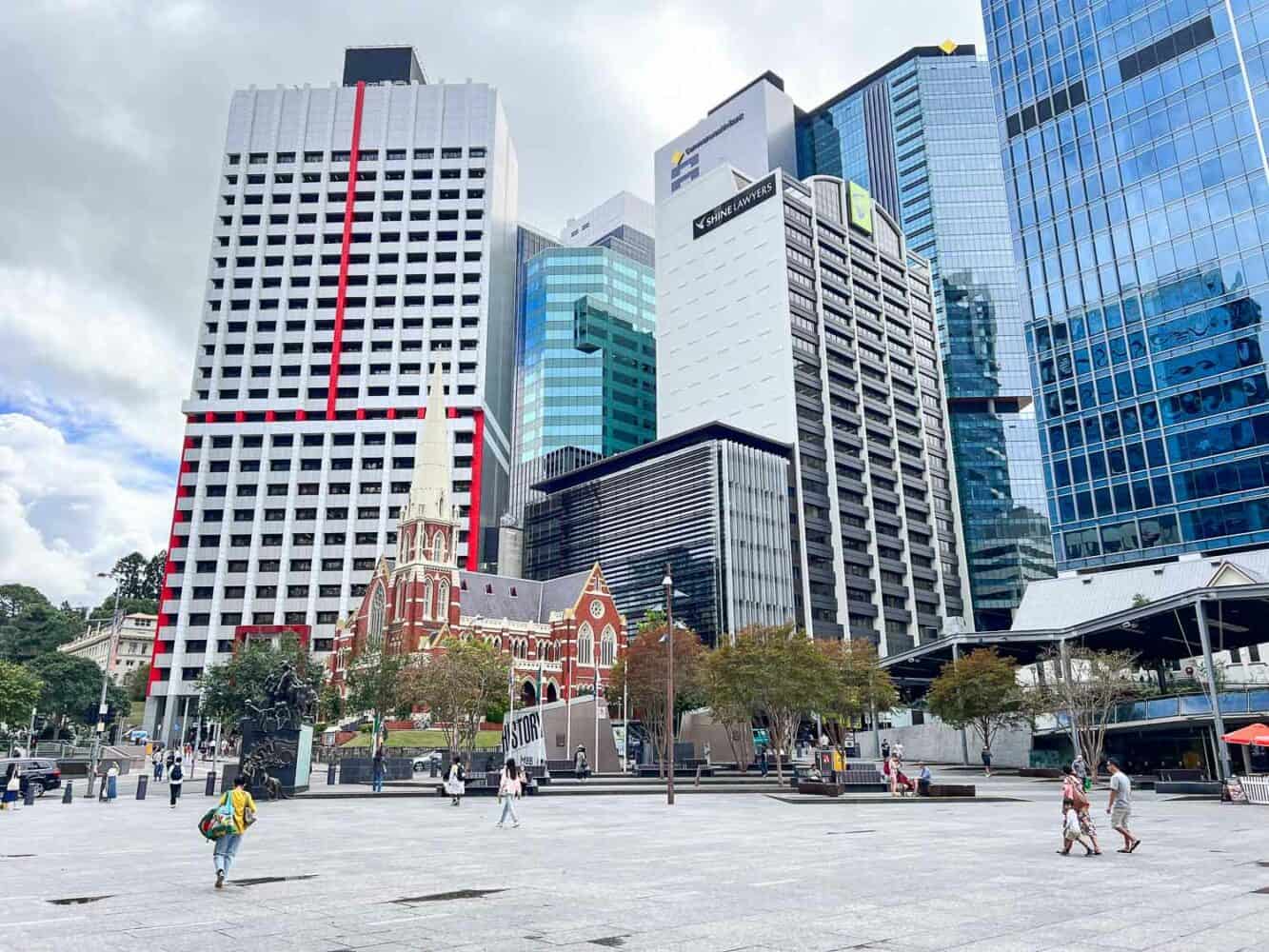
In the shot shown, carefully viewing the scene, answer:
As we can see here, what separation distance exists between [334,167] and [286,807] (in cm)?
11865

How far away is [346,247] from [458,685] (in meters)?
89.5

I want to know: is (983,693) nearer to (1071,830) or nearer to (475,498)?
(1071,830)

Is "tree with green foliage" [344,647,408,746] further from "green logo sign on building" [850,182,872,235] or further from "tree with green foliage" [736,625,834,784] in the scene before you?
"green logo sign on building" [850,182,872,235]

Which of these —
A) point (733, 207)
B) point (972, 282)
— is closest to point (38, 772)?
point (733, 207)

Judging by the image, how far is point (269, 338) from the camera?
122250 millimetres

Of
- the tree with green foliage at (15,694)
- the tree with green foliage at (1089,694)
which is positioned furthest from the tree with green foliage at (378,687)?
the tree with green foliage at (1089,694)

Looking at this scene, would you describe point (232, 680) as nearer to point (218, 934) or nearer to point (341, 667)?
point (341, 667)

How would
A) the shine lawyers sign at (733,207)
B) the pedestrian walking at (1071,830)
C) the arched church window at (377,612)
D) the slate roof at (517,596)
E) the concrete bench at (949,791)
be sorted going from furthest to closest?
the shine lawyers sign at (733,207) → the slate roof at (517,596) → the arched church window at (377,612) → the concrete bench at (949,791) → the pedestrian walking at (1071,830)

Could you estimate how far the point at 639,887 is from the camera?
40.4 ft

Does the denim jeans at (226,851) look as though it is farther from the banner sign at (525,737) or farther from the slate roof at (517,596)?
the slate roof at (517,596)

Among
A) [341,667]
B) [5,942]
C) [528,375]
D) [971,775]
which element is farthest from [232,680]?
[528,375]

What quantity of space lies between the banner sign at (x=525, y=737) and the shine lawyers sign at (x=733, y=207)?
89044mm

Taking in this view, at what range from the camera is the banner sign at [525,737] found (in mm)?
48250

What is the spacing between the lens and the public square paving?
9.05 m
